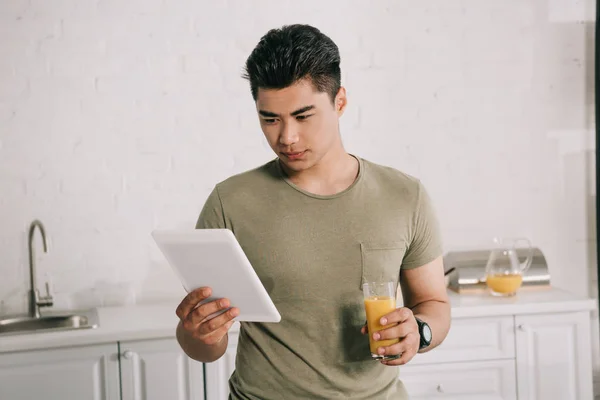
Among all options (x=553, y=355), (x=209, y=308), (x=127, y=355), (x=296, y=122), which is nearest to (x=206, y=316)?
(x=209, y=308)

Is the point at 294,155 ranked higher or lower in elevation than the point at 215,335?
higher

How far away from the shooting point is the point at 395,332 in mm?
1425

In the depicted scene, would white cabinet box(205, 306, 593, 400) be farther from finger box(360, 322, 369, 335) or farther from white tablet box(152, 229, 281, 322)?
white tablet box(152, 229, 281, 322)

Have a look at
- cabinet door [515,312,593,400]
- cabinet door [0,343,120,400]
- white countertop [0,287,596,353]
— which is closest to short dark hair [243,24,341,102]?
white countertop [0,287,596,353]

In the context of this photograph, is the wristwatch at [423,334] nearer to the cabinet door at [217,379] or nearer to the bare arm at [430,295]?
the bare arm at [430,295]

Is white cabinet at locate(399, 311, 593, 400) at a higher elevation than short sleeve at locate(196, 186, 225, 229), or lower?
lower

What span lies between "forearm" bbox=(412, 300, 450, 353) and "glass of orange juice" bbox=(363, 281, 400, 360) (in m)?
0.14

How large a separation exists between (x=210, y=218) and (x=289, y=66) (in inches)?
14.8

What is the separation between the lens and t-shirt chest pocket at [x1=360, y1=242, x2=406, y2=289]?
153cm

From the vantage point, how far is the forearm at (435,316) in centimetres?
159

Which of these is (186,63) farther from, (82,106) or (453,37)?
(453,37)

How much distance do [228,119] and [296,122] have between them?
1411 millimetres

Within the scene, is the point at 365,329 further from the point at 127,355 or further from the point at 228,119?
the point at 228,119

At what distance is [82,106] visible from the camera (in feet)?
9.21
